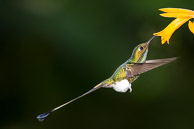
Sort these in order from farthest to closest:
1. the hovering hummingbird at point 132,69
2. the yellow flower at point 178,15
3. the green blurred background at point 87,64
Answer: the green blurred background at point 87,64, the hovering hummingbird at point 132,69, the yellow flower at point 178,15

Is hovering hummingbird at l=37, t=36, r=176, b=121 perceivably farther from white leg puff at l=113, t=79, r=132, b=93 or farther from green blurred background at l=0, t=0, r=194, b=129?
green blurred background at l=0, t=0, r=194, b=129

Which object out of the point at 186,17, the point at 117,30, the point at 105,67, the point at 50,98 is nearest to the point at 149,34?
the point at 117,30

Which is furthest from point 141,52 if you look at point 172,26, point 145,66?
point 172,26

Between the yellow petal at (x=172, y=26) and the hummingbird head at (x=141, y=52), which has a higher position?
the yellow petal at (x=172, y=26)

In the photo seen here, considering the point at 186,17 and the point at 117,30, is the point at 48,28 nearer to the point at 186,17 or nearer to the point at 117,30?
the point at 117,30

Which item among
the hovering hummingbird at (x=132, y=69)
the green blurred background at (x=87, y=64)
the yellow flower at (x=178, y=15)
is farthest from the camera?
the green blurred background at (x=87, y=64)

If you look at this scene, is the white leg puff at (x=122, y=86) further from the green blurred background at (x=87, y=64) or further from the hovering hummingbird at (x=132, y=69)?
the green blurred background at (x=87, y=64)

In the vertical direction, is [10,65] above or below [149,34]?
above

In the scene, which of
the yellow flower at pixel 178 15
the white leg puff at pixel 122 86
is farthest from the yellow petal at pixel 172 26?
the white leg puff at pixel 122 86
